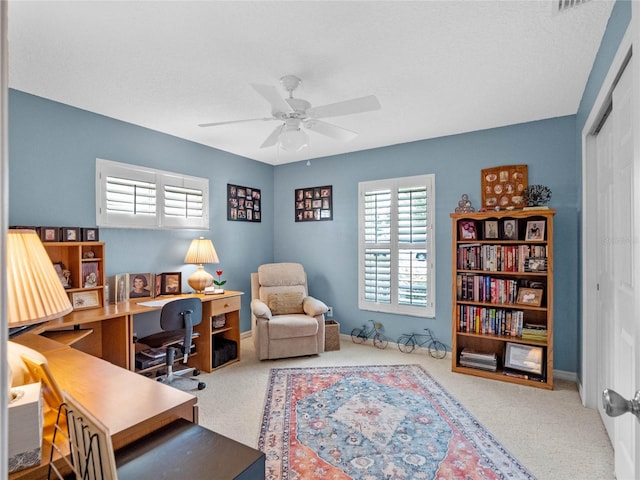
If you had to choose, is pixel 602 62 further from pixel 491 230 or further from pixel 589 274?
pixel 491 230

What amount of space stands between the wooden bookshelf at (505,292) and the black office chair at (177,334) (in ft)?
8.22

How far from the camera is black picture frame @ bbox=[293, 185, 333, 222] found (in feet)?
15.6

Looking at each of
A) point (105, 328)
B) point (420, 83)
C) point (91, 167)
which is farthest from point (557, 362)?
point (91, 167)

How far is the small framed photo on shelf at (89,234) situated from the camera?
2916 mm

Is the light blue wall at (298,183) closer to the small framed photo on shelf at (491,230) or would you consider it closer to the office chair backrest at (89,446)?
the small framed photo on shelf at (491,230)

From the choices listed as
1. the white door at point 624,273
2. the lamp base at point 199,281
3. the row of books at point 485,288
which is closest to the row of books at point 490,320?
the row of books at point 485,288

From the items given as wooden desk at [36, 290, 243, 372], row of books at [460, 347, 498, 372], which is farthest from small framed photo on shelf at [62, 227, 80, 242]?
row of books at [460, 347, 498, 372]

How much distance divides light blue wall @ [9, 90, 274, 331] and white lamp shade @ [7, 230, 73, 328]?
2260mm

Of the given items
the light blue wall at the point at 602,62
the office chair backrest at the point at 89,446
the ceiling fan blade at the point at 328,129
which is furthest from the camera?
the ceiling fan blade at the point at 328,129

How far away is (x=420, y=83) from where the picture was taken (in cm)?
258

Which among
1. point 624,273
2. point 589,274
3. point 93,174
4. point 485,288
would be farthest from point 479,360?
point 93,174

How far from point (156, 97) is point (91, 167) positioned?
0.96 metres

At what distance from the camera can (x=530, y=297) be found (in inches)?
126

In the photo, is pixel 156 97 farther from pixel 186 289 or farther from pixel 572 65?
pixel 572 65
